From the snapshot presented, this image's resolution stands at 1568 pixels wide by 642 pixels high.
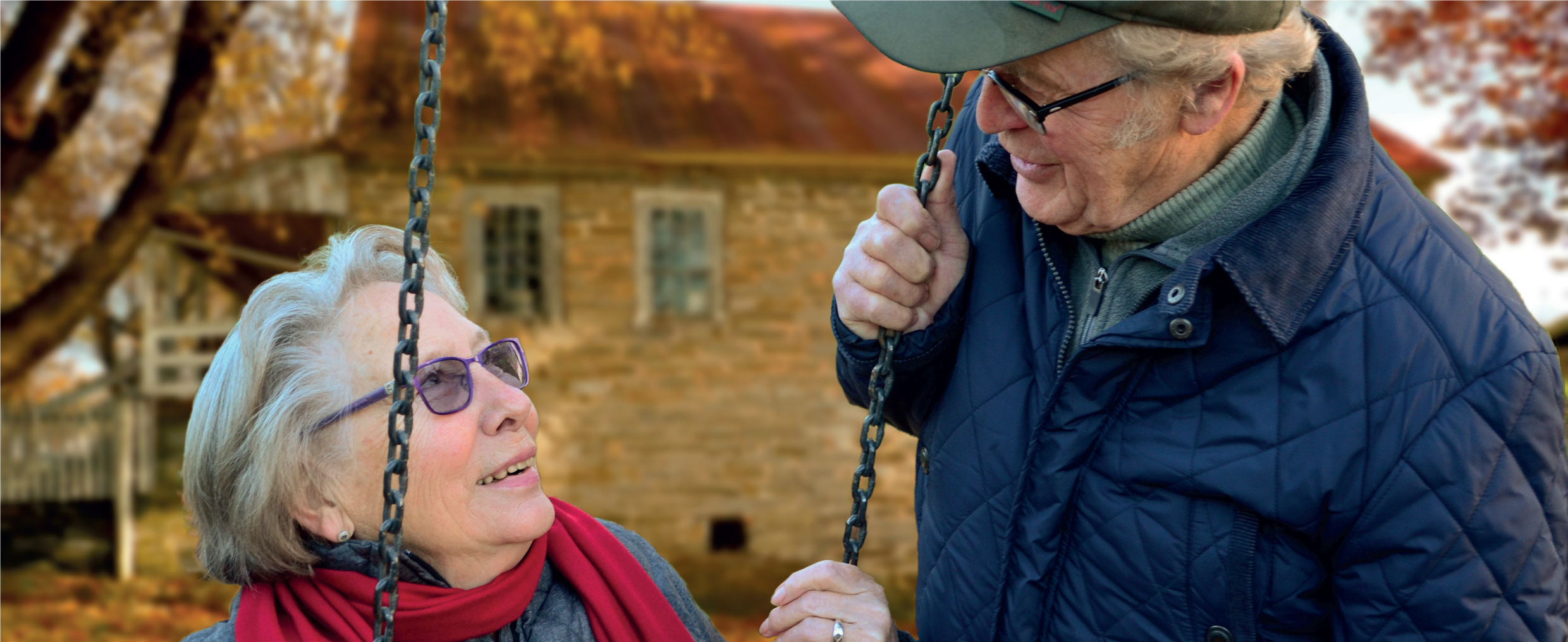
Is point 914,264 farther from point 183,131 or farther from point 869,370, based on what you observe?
point 183,131

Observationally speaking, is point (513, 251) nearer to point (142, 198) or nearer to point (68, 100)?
point (142, 198)

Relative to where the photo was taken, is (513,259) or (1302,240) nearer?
(1302,240)

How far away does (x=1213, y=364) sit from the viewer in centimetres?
162

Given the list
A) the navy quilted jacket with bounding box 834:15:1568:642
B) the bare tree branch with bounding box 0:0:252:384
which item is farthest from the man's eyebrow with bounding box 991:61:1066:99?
the bare tree branch with bounding box 0:0:252:384

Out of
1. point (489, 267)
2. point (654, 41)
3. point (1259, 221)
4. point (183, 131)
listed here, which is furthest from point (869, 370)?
point (654, 41)

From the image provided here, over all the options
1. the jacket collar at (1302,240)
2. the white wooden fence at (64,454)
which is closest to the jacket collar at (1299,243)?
the jacket collar at (1302,240)

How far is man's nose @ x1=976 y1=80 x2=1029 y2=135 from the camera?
1.76 meters

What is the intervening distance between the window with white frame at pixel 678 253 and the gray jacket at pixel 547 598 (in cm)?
928

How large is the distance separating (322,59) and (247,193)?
2.36 metres

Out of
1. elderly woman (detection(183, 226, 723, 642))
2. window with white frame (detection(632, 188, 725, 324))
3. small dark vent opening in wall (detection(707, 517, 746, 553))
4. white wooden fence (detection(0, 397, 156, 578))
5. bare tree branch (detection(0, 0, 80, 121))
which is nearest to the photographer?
elderly woman (detection(183, 226, 723, 642))

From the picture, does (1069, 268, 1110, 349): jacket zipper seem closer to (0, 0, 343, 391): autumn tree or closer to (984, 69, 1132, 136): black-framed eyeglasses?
(984, 69, 1132, 136): black-framed eyeglasses

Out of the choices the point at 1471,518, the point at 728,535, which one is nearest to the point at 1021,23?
the point at 1471,518

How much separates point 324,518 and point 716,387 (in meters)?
9.92

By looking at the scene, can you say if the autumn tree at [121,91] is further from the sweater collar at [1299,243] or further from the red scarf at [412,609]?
the sweater collar at [1299,243]
